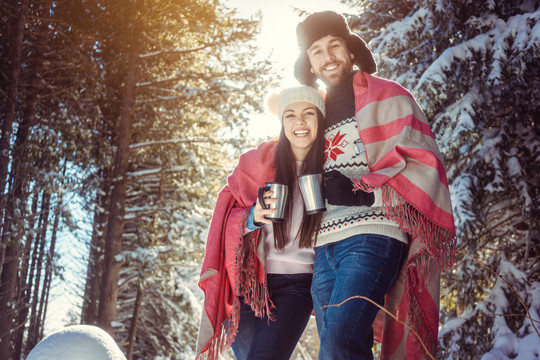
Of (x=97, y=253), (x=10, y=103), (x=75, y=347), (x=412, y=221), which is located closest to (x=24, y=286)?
(x=97, y=253)

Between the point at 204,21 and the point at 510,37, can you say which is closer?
the point at 510,37

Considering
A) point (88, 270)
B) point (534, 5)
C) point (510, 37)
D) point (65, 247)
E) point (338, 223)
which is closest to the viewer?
point (338, 223)

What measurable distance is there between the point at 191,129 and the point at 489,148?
23.4 ft

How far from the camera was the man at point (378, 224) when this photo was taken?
2.09 m

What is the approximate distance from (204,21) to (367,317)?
870 centimetres

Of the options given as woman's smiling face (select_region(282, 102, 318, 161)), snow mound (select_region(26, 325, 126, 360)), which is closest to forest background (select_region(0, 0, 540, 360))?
woman's smiling face (select_region(282, 102, 318, 161))

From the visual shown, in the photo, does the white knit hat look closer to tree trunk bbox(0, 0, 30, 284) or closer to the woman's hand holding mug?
the woman's hand holding mug

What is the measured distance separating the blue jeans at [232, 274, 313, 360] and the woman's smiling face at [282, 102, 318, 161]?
2.38 ft

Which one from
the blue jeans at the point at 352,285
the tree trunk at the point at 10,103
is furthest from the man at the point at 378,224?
the tree trunk at the point at 10,103

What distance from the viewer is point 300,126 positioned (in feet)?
8.55

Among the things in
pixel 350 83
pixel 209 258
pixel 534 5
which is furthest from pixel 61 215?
pixel 534 5

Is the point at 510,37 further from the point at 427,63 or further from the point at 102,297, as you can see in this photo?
the point at 102,297

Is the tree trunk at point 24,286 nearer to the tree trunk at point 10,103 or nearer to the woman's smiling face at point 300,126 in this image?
the tree trunk at point 10,103

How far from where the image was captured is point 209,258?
2.71 meters
